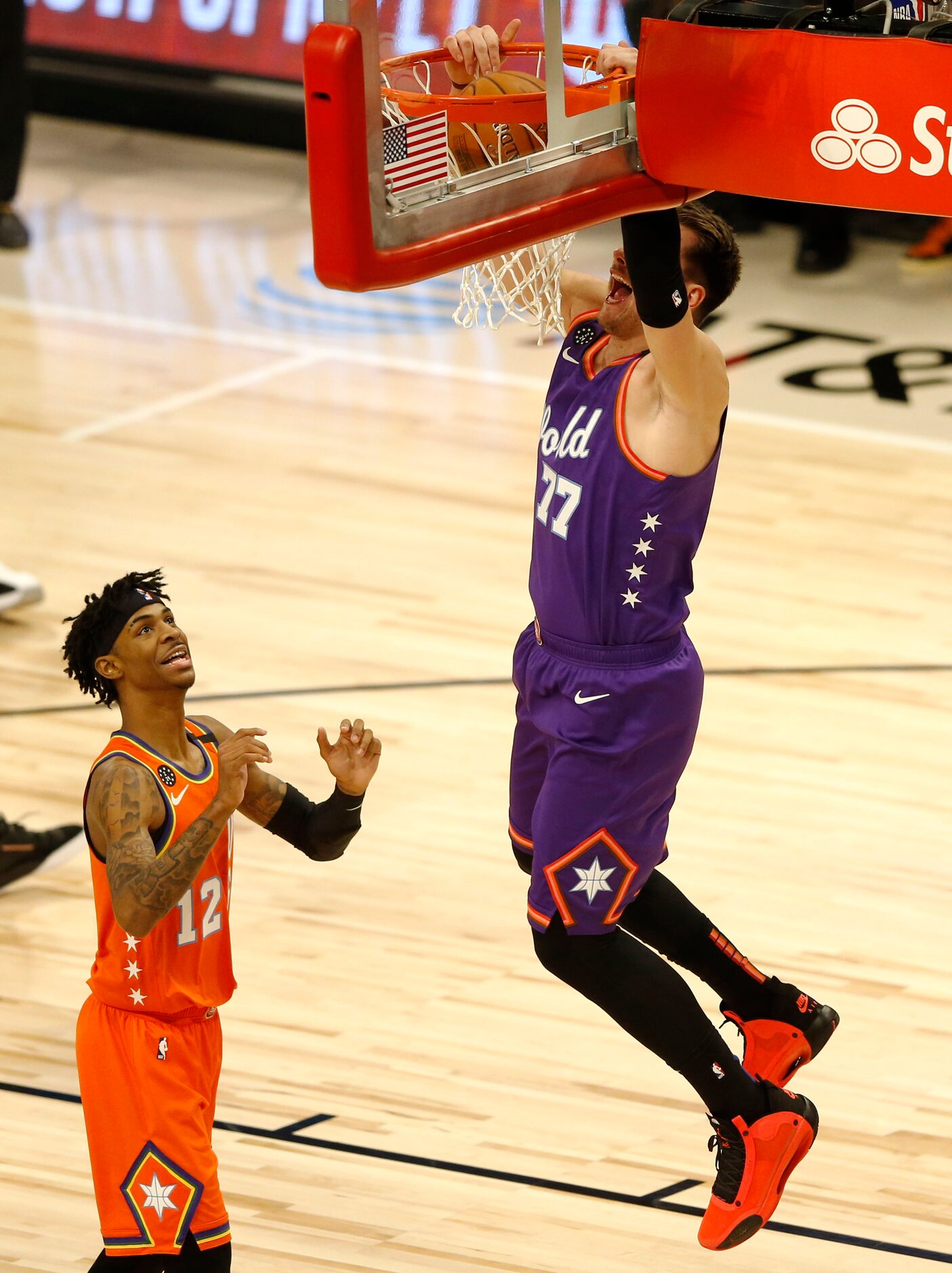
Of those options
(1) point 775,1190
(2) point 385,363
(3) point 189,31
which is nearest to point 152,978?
(1) point 775,1190

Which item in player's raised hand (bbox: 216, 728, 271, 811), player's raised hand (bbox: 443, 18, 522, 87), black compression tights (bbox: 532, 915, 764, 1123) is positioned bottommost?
black compression tights (bbox: 532, 915, 764, 1123)

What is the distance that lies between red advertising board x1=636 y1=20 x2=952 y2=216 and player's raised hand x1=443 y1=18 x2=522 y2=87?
0.36 metres

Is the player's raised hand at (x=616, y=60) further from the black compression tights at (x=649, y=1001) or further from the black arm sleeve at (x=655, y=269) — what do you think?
the black compression tights at (x=649, y=1001)

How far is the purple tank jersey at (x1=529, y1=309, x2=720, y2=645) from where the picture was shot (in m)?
4.02

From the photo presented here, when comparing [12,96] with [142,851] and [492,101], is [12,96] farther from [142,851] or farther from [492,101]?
[142,851]

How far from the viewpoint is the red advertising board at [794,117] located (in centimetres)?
357

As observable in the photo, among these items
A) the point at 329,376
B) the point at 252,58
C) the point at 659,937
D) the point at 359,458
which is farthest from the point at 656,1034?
the point at 252,58

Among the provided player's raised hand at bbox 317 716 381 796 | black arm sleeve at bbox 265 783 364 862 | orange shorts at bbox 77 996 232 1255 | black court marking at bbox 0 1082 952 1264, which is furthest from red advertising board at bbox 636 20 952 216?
black court marking at bbox 0 1082 952 1264

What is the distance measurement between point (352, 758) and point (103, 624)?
49cm

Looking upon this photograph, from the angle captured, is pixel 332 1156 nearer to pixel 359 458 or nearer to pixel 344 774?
pixel 344 774

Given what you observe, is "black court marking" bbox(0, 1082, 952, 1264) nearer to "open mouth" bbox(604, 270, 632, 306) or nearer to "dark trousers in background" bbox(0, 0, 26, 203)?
"open mouth" bbox(604, 270, 632, 306)

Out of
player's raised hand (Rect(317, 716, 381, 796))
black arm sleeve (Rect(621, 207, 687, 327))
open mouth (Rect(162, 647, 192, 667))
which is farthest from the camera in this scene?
player's raised hand (Rect(317, 716, 381, 796))

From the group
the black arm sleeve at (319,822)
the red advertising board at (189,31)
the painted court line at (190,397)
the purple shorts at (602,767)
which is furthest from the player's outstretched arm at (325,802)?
the red advertising board at (189,31)

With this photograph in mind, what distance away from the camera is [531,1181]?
464 centimetres
